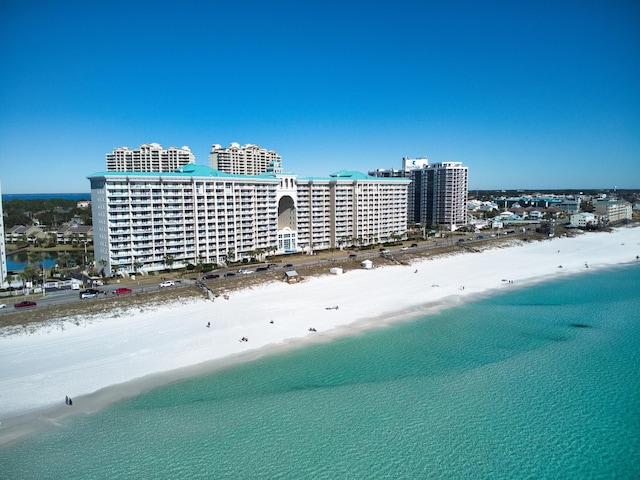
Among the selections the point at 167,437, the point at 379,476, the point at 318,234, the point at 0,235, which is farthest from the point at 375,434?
the point at 318,234

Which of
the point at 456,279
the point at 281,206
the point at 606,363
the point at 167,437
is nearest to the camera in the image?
the point at 167,437

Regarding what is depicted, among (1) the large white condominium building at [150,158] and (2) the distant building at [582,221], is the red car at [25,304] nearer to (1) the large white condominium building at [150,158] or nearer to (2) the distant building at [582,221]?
→ (1) the large white condominium building at [150,158]

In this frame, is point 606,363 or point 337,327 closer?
point 606,363

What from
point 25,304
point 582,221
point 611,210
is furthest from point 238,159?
point 611,210

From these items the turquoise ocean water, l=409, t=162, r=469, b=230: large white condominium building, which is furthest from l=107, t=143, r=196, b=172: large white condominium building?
the turquoise ocean water

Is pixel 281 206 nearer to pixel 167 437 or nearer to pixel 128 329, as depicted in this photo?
Result: pixel 128 329

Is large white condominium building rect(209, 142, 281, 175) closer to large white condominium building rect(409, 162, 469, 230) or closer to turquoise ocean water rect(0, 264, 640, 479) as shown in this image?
large white condominium building rect(409, 162, 469, 230)
